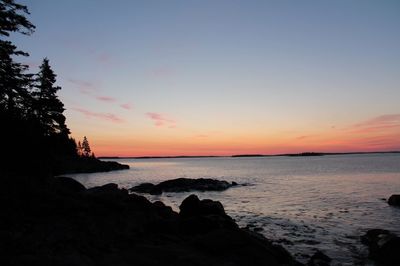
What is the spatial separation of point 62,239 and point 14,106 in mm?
16803

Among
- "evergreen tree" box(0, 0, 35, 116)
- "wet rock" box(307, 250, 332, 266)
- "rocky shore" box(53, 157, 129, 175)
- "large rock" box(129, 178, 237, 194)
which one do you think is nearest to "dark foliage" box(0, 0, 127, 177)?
"evergreen tree" box(0, 0, 35, 116)

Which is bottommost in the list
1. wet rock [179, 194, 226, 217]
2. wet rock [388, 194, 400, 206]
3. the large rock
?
the large rock

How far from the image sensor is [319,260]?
16.6m

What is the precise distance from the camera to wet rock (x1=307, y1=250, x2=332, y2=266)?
16.2 metres

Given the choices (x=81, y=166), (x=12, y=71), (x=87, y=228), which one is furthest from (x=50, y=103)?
(x=81, y=166)

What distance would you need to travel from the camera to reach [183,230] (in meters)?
16.5

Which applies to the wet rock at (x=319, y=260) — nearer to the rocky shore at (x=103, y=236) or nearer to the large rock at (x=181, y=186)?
the rocky shore at (x=103, y=236)

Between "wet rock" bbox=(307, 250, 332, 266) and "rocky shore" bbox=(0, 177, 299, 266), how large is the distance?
175 cm

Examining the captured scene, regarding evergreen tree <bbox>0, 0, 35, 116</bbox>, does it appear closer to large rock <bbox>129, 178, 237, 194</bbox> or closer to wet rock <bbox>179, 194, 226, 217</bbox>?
wet rock <bbox>179, 194, 226, 217</bbox>

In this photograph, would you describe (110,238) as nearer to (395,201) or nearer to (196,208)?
(196,208)

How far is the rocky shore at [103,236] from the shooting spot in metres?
10.7

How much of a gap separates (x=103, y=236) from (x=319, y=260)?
10055mm

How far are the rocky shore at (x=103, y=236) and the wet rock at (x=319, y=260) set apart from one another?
1747mm

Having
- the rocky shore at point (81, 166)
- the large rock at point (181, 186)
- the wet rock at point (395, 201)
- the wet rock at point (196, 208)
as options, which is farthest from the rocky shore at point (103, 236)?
the rocky shore at point (81, 166)
